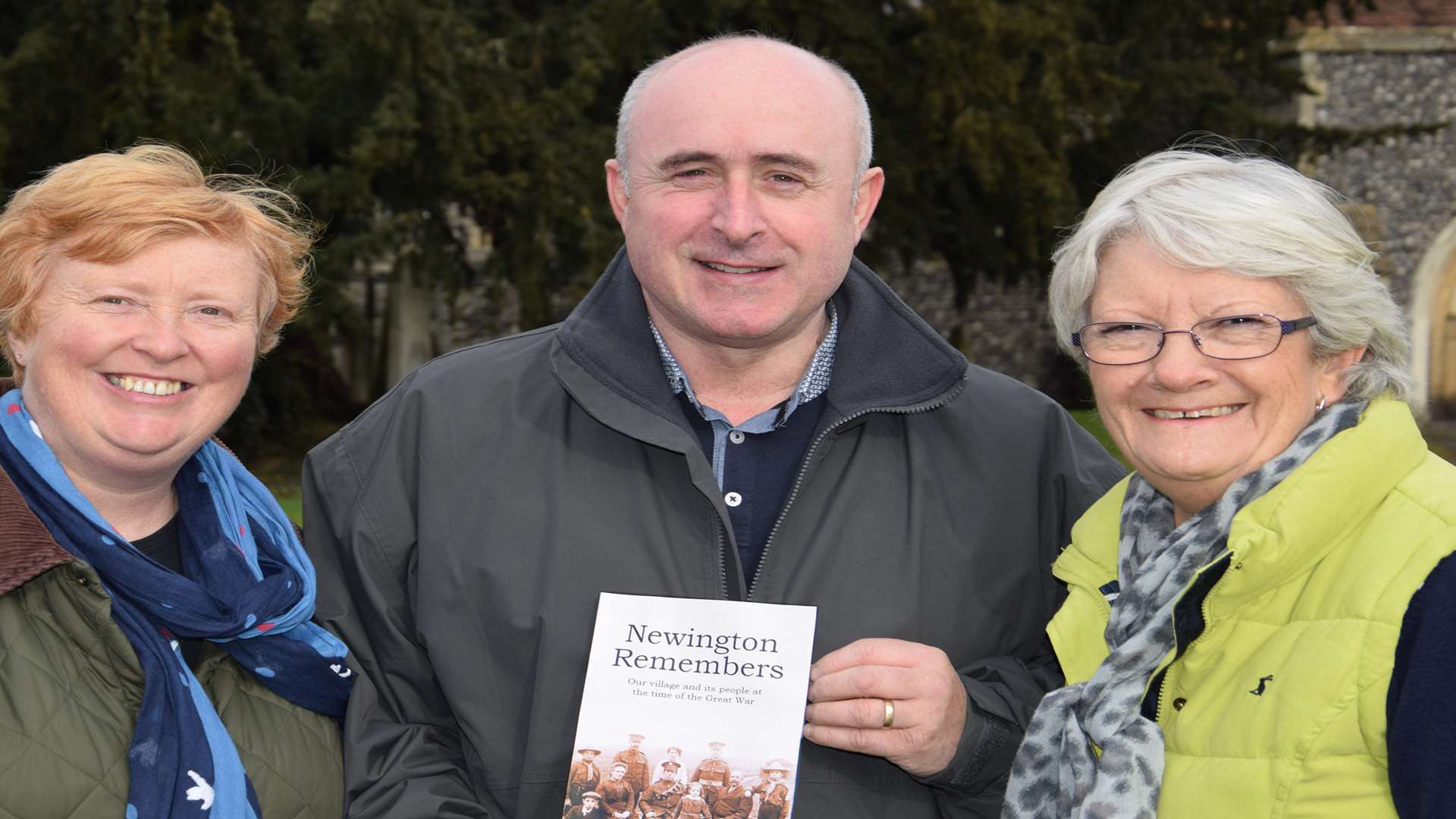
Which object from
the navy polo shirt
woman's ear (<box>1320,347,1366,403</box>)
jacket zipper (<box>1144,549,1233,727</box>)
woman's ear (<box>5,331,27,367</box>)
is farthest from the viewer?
the navy polo shirt

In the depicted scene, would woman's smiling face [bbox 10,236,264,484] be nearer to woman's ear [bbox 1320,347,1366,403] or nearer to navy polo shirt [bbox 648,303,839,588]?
navy polo shirt [bbox 648,303,839,588]

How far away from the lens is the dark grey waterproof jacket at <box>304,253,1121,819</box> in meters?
2.34

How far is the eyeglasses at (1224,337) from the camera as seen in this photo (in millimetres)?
2025

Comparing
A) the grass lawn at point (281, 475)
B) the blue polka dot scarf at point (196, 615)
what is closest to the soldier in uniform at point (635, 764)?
the blue polka dot scarf at point (196, 615)

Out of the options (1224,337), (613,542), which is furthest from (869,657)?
(1224,337)

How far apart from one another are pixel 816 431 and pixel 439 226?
37.9 ft

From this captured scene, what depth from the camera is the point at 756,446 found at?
8.27 ft

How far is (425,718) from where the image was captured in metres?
2.41

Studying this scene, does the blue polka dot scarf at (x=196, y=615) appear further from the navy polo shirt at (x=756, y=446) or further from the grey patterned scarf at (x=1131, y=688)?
the grey patterned scarf at (x=1131, y=688)

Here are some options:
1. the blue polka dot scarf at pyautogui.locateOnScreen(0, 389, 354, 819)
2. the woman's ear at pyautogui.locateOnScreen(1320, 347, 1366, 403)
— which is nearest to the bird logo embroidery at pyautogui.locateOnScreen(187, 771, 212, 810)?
the blue polka dot scarf at pyautogui.locateOnScreen(0, 389, 354, 819)

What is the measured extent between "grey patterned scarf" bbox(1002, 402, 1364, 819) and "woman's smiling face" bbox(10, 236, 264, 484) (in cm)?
141

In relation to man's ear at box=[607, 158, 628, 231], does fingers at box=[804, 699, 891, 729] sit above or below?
below

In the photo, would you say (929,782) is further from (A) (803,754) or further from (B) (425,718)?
(B) (425,718)

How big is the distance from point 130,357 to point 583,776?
95 cm
